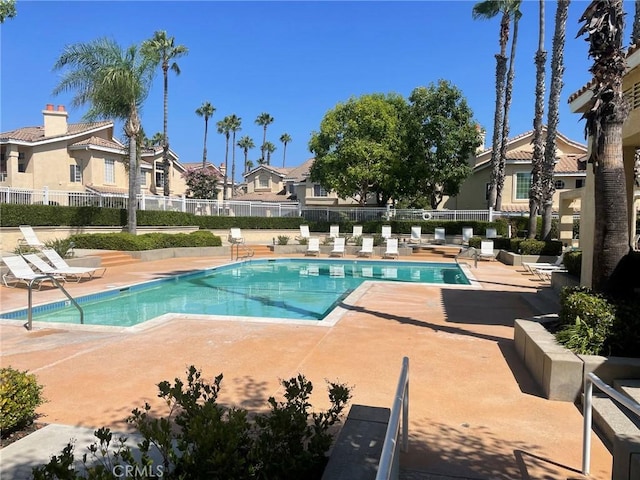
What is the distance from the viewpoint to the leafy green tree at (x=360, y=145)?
99.3ft

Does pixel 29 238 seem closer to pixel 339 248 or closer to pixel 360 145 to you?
pixel 339 248

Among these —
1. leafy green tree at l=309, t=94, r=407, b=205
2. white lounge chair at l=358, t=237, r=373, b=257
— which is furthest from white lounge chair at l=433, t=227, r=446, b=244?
white lounge chair at l=358, t=237, r=373, b=257

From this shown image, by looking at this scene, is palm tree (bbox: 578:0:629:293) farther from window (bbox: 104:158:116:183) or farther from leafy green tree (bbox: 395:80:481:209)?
window (bbox: 104:158:116:183)

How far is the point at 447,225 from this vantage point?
29.2m

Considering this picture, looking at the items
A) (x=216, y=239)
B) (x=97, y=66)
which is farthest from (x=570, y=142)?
(x=97, y=66)

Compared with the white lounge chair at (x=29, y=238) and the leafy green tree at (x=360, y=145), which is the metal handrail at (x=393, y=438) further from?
the leafy green tree at (x=360, y=145)

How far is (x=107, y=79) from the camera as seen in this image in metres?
20.2

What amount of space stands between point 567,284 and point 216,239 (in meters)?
18.2

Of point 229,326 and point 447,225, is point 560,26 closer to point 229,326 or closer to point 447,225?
point 447,225

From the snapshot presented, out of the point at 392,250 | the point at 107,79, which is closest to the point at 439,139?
the point at 392,250

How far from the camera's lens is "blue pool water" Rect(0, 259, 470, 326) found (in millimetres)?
10227

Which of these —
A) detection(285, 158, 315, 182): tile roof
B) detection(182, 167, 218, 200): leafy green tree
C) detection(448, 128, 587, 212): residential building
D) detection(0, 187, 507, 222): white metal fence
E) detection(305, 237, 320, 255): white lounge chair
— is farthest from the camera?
detection(285, 158, 315, 182): tile roof

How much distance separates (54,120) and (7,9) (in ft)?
76.8

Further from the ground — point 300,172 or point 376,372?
point 300,172
